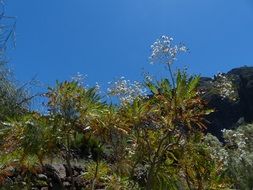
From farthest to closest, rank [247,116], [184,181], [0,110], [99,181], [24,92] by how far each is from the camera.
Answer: [247,116]
[184,181]
[99,181]
[24,92]
[0,110]

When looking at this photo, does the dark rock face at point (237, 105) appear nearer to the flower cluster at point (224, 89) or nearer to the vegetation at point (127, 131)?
the flower cluster at point (224, 89)

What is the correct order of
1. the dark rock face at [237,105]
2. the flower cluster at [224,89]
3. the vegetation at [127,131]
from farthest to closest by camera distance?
1. the dark rock face at [237,105]
2. the flower cluster at [224,89]
3. the vegetation at [127,131]

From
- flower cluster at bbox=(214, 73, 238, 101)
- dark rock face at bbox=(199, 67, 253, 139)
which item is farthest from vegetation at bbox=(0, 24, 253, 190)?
dark rock face at bbox=(199, 67, 253, 139)

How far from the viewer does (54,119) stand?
10.2m

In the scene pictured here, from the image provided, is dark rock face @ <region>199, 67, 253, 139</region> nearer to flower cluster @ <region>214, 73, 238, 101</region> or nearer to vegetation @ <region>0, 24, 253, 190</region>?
flower cluster @ <region>214, 73, 238, 101</region>

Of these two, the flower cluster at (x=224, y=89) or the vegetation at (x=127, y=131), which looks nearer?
the vegetation at (x=127, y=131)

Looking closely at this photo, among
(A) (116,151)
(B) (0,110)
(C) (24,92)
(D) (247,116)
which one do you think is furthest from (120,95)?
(D) (247,116)

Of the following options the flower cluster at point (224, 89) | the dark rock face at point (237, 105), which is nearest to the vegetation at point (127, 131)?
the flower cluster at point (224, 89)

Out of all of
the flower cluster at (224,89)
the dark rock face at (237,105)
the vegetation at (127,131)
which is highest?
the dark rock face at (237,105)

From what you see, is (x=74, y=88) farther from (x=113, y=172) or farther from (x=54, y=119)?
(x=113, y=172)

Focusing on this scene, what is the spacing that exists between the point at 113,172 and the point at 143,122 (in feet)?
4.64

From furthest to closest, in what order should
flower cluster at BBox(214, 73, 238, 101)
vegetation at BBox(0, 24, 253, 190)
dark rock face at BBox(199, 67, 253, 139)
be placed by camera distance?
dark rock face at BBox(199, 67, 253, 139) → flower cluster at BBox(214, 73, 238, 101) → vegetation at BBox(0, 24, 253, 190)

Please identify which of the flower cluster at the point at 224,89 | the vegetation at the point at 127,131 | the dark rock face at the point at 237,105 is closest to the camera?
the vegetation at the point at 127,131

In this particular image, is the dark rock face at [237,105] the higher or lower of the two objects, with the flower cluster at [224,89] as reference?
higher
